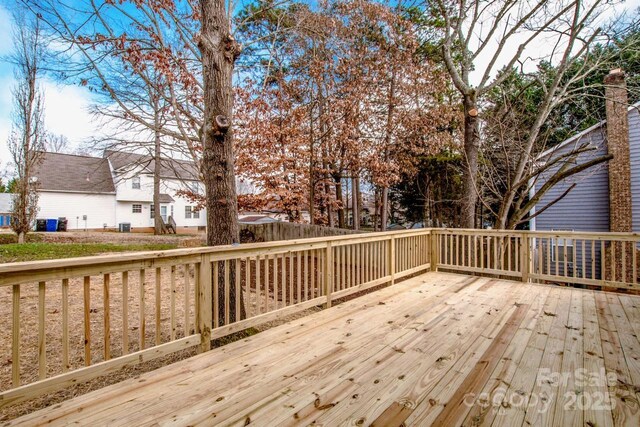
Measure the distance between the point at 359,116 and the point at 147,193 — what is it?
17457 mm

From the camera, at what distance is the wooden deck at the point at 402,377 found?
174 centimetres

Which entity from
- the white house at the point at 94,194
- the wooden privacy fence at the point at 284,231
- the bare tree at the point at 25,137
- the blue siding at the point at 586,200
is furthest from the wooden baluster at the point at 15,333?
the white house at the point at 94,194

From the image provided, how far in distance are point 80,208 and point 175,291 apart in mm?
19738

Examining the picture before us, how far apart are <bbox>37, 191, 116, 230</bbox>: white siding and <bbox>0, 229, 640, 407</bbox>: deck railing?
1550 centimetres

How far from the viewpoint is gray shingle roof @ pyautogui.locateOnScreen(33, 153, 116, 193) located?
1819 centimetres

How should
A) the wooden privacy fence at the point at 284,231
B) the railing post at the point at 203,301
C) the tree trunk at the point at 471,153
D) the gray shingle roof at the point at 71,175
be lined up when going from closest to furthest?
the railing post at the point at 203,301
the tree trunk at the point at 471,153
the wooden privacy fence at the point at 284,231
the gray shingle roof at the point at 71,175

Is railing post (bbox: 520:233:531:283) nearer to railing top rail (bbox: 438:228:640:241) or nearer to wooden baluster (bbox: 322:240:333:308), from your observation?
railing top rail (bbox: 438:228:640:241)

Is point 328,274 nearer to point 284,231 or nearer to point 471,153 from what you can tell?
point 284,231

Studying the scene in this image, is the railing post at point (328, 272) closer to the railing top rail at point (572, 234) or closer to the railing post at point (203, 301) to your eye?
the railing post at point (203, 301)

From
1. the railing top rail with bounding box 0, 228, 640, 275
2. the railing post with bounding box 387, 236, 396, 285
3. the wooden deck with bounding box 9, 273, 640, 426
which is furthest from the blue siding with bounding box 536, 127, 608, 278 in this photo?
the wooden deck with bounding box 9, 273, 640, 426

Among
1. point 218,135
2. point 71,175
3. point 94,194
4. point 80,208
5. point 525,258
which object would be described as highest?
point 71,175

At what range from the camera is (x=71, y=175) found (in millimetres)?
19375

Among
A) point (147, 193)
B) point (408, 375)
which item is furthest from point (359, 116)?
point (147, 193)

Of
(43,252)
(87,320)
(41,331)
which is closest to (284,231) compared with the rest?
(87,320)
